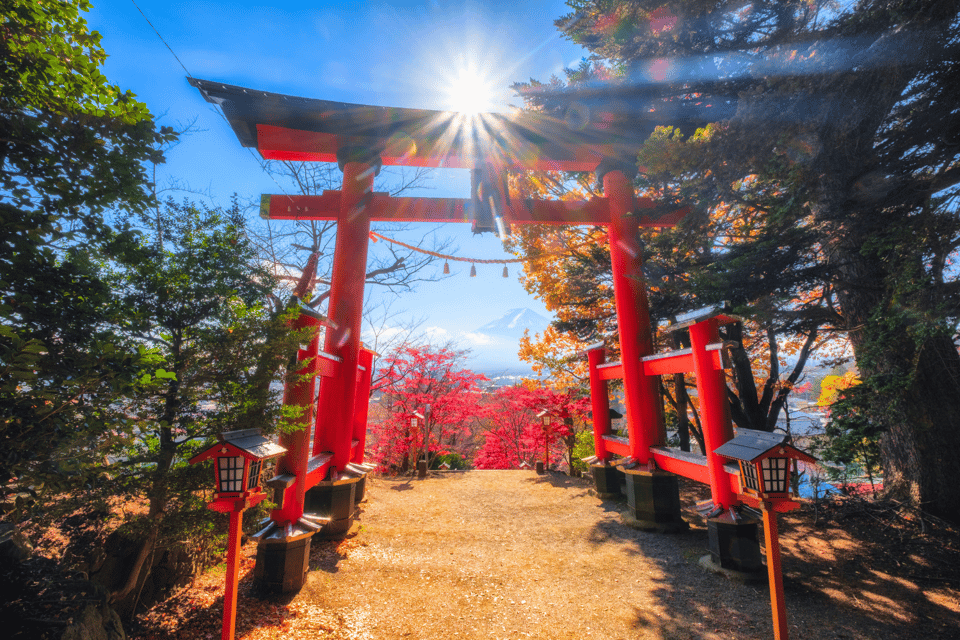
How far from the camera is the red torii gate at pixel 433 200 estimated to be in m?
5.28

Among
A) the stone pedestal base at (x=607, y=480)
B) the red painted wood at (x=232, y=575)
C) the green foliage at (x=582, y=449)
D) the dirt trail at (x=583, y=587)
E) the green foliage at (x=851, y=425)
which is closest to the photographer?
the red painted wood at (x=232, y=575)

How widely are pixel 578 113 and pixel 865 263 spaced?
454cm

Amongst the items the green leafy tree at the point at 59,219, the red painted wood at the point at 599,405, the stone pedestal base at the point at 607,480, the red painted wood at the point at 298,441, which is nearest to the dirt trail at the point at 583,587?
the red painted wood at the point at 298,441

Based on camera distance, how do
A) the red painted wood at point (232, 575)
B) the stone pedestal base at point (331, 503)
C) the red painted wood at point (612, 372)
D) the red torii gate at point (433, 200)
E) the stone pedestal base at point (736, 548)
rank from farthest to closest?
1. the red painted wood at point (612, 372)
2. the red torii gate at point (433, 200)
3. the stone pedestal base at point (331, 503)
4. the stone pedestal base at point (736, 548)
5. the red painted wood at point (232, 575)

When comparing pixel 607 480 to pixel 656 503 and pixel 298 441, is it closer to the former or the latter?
pixel 656 503

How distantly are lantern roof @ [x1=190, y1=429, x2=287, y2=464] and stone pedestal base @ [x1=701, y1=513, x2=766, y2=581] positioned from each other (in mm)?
4594

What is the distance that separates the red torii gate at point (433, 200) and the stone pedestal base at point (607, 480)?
3.23 feet

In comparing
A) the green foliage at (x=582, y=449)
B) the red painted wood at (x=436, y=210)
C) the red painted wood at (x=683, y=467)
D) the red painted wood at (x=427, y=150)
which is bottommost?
the green foliage at (x=582, y=449)

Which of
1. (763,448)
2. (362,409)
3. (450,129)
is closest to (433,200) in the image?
(450,129)

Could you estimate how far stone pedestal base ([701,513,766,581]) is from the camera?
3.77 m

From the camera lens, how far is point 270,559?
11.4 feet

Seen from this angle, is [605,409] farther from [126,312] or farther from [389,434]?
[126,312]

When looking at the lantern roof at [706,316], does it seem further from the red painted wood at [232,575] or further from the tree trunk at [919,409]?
the red painted wood at [232,575]

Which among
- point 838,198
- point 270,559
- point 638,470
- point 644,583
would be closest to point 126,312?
point 270,559
